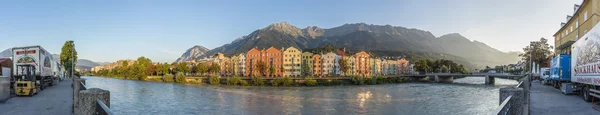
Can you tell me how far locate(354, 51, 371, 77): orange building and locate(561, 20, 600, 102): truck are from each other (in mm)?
90185

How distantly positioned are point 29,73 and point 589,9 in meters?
57.7

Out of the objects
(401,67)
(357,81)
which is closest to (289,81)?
(357,81)

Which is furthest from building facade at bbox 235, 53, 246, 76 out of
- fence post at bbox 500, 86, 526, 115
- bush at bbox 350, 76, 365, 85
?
fence post at bbox 500, 86, 526, 115

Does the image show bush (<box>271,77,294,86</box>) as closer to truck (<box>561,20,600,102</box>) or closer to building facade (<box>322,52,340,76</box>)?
building facade (<box>322,52,340,76</box>)

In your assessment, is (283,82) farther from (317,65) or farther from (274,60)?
(317,65)

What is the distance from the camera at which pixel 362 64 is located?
115312mm

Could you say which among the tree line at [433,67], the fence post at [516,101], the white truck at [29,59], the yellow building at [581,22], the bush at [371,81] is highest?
the yellow building at [581,22]

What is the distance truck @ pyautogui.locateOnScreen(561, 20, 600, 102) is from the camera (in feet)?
55.1

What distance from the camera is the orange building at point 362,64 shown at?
113394 mm

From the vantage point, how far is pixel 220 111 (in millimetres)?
27672

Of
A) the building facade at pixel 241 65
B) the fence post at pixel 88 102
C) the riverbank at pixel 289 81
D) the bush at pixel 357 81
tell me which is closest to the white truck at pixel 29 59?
the fence post at pixel 88 102

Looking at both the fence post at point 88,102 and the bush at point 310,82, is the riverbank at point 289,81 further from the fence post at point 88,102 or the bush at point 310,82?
the fence post at point 88,102

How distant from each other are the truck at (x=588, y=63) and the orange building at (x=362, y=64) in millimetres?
90185

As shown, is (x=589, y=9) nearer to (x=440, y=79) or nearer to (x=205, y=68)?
(x=440, y=79)
